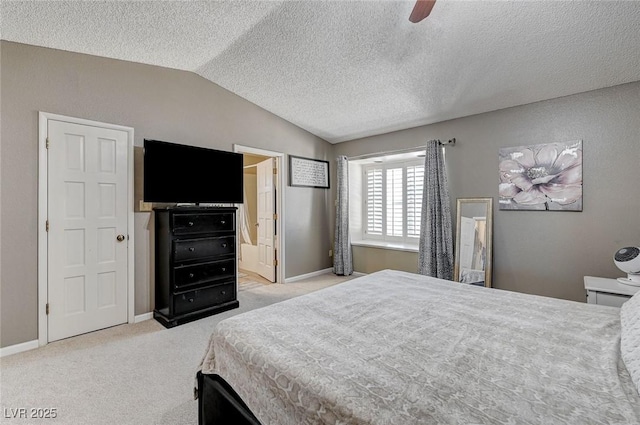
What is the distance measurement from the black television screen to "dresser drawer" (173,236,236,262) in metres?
0.46

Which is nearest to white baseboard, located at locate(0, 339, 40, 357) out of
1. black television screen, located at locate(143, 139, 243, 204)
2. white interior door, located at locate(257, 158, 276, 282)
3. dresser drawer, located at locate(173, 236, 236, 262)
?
dresser drawer, located at locate(173, 236, 236, 262)

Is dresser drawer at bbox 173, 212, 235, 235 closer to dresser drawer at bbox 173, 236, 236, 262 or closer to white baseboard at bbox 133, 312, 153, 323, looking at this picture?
dresser drawer at bbox 173, 236, 236, 262

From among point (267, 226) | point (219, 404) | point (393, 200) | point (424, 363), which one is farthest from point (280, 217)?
point (424, 363)

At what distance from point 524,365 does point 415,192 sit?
12.2 ft

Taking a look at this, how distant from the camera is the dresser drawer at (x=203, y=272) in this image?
317 cm

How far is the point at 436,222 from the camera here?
3.96m

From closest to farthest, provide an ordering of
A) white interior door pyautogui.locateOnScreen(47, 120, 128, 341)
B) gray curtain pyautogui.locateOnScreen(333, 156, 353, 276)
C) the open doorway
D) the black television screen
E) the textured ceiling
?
the textured ceiling
white interior door pyautogui.locateOnScreen(47, 120, 128, 341)
the black television screen
the open doorway
gray curtain pyautogui.locateOnScreen(333, 156, 353, 276)

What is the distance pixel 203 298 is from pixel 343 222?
2.61 meters

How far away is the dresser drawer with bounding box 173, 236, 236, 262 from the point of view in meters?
3.17

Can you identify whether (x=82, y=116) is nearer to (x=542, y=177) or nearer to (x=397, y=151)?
(x=397, y=151)

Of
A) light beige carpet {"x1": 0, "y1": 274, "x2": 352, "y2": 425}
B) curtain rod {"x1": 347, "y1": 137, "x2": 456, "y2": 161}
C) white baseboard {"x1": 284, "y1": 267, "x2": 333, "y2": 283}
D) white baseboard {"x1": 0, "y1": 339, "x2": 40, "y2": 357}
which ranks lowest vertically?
light beige carpet {"x1": 0, "y1": 274, "x2": 352, "y2": 425}

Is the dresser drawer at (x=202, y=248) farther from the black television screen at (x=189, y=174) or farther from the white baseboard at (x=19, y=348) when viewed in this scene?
the white baseboard at (x=19, y=348)

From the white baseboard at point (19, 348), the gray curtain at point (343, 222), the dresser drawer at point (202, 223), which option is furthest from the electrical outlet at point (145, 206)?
the gray curtain at point (343, 222)

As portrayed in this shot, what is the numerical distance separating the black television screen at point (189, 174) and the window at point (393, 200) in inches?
97.4
